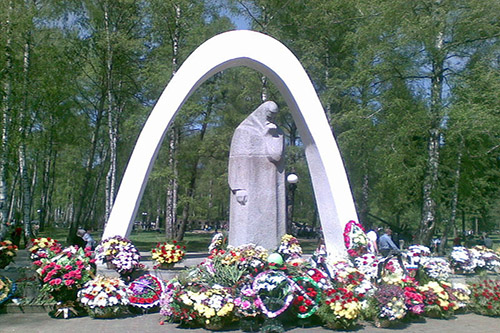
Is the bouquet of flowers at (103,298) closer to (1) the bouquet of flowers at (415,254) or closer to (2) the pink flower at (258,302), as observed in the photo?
(2) the pink flower at (258,302)

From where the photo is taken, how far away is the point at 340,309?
6.18 m

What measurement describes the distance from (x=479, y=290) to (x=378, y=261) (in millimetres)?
1615

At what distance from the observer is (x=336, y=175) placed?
9773mm

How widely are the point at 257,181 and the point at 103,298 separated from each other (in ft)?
13.3

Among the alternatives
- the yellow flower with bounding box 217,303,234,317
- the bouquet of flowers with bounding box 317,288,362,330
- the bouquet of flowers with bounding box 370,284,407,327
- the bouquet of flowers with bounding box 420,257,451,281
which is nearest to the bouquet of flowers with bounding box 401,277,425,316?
the bouquet of flowers with bounding box 370,284,407,327

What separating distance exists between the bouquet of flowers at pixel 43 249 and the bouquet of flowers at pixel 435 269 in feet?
19.5

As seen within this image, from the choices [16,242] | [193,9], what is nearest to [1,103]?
[16,242]

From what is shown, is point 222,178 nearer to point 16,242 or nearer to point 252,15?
point 252,15

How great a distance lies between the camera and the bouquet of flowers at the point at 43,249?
7.35 metres

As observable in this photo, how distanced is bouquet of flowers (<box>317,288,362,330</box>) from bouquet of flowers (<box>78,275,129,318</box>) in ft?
9.29

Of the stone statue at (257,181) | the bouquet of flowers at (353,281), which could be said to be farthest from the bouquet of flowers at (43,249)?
the bouquet of flowers at (353,281)

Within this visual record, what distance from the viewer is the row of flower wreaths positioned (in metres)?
6.13

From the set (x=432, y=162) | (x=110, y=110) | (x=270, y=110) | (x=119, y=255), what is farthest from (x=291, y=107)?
(x=110, y=110)

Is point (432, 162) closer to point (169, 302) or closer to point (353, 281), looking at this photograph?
point (353, 281)
